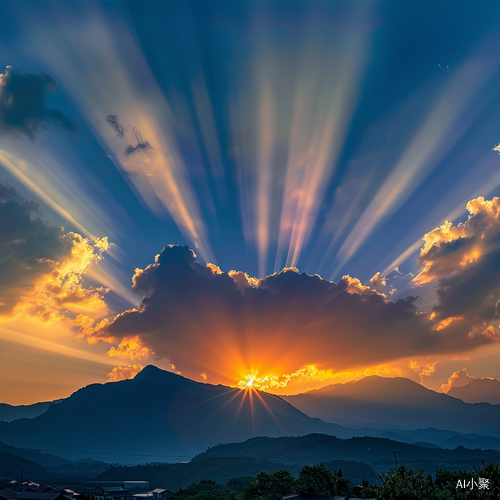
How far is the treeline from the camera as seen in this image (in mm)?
59969

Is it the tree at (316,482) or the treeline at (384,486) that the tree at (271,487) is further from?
the tree at (316,482)

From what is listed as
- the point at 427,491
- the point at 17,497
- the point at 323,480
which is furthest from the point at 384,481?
the point at 17,497

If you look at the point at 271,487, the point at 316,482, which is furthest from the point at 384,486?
the point at 271,487

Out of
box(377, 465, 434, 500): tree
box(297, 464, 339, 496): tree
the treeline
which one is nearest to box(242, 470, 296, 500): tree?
the treeline

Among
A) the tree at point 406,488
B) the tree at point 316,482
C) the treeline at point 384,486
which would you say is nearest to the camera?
the treeline at point 384,486

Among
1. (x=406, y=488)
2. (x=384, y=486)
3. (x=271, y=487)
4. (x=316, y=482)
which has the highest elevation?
(x=384, y=486)

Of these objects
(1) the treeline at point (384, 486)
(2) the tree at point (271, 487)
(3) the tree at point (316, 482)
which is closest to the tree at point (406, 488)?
(1) the treeline at point (384, 486)

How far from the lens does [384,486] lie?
64.0 m

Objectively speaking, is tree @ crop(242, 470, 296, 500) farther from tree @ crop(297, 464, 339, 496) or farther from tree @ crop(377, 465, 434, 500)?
tree @ crop(377, 465, 434, 500)

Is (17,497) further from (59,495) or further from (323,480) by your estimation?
(323,480)

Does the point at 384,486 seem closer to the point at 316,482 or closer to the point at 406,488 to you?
the point at 406,488

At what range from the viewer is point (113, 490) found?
573 feet

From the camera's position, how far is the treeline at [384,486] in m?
60.0

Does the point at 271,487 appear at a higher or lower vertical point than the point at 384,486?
lower
